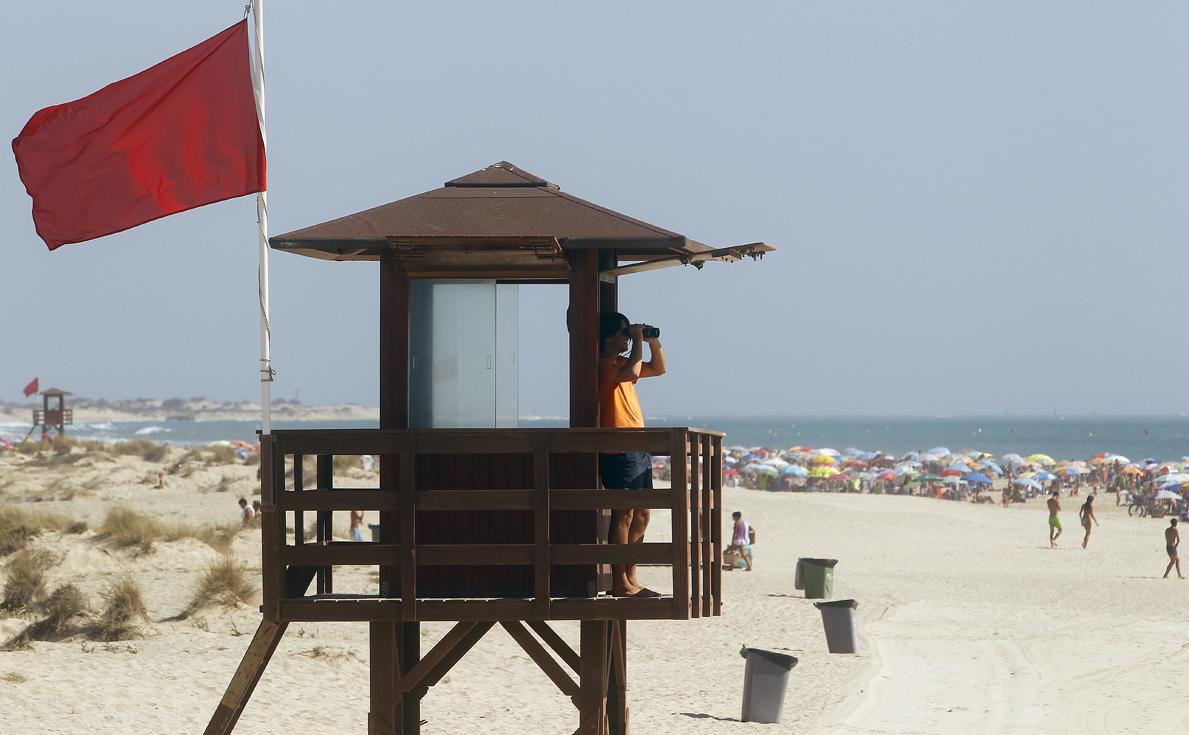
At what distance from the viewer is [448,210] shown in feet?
28.9

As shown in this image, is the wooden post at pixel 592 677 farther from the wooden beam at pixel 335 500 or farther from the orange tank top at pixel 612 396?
the wooden beam at pixel 335 500

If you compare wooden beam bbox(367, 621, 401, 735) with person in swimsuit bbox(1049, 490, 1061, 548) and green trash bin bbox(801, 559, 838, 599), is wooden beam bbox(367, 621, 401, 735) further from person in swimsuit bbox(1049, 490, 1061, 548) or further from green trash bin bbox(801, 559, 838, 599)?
person in swimsuit bbox(1049, 490, 1061, 548)

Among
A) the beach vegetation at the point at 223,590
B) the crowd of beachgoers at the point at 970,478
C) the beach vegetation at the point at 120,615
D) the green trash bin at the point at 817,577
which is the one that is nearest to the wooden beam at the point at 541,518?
the beach vegetation at the point at 120,615

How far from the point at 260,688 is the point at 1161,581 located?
66.7ft

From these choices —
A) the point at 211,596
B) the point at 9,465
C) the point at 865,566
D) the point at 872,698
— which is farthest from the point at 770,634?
the point at 9,465

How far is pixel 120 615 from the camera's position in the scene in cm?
1717

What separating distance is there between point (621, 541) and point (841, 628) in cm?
1124

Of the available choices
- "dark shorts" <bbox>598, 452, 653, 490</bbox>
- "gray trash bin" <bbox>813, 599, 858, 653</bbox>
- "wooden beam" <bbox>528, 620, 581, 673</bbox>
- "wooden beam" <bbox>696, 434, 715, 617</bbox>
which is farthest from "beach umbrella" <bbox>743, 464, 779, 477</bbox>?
"dark shorts" <bbox>598, 452, 653, 490</bbox>

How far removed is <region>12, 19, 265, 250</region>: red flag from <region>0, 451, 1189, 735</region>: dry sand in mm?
5603

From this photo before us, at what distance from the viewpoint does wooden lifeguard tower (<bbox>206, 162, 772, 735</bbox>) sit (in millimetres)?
8234

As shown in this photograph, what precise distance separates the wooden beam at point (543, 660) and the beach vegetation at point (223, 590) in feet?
32.3

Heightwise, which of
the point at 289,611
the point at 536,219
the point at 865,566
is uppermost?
the point at 536,219

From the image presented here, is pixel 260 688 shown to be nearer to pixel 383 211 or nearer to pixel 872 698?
pixel 872 698

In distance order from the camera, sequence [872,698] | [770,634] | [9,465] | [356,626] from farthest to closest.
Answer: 1. [9,465]
2. [770,634]
3. [356,626]
4. [872,698]
